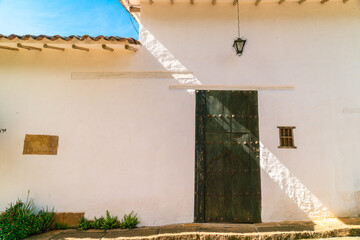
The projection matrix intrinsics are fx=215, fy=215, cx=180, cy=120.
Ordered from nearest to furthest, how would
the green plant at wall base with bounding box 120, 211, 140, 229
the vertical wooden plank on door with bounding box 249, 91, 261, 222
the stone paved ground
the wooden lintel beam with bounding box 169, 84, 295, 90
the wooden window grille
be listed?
the stone paved ground → the green plant at wall base with bounding box 120, 211, 140, 229 → the vertical wooden plank on door with bounding box 249, 91, 261, 222 → the wooden window grille → the wooden lintel beam with bounding box 169, 84, 295, 90

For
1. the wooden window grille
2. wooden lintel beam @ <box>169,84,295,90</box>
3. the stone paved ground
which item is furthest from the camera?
wooden lintel beam @ <box>169,84,295,90</box>

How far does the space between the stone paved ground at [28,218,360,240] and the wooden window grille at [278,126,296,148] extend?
132 centimetres

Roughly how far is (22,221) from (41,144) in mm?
1275

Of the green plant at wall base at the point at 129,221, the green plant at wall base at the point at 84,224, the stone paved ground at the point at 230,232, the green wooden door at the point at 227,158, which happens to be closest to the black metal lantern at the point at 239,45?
the green wooden door at the point at 227,158

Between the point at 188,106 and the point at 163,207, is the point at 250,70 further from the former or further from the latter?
the point at 163,207

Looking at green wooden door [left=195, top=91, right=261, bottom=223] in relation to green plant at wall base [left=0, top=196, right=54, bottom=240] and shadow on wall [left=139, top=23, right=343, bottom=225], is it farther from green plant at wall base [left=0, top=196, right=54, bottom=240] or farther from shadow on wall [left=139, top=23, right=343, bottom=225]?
green plant at wall base [left=0, top=196, right=54, bottom=240]

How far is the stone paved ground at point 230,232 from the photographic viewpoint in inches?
128

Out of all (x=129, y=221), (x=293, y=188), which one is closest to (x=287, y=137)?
(x=293, y=188)

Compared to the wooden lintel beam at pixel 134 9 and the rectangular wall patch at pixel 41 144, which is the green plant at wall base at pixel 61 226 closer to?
the rectangular wall patch at pixel 41 144

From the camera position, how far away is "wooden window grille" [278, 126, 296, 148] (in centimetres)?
386

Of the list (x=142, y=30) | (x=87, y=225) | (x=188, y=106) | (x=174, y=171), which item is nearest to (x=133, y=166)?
(x=174, y=171)

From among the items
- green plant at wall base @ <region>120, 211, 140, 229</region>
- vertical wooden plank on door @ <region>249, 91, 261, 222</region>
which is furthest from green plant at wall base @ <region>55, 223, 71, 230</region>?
vertical wooden plank on door @ <region>249, 91, 261, 222</region>

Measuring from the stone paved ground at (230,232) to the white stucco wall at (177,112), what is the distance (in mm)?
210

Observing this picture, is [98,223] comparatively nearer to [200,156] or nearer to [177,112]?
[200,156]
